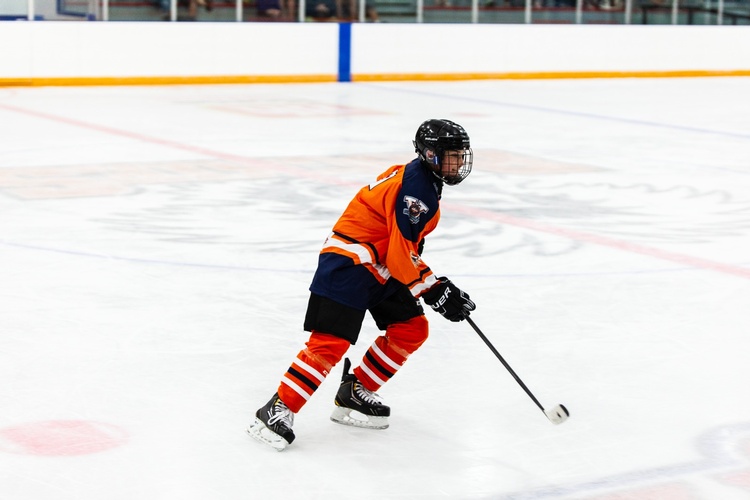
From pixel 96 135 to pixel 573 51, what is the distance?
894cm

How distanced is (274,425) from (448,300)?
57 centimetres

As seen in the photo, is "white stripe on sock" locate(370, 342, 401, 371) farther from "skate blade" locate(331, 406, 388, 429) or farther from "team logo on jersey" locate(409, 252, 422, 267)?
"team logo on jersey" locate(409, 252, 422, 267)

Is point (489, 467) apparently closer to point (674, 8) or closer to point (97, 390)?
point (97, 390)

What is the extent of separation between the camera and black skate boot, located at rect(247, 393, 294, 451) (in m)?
3.21

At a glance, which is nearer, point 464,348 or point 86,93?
point 464,348

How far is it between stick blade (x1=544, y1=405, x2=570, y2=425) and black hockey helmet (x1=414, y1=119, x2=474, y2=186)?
0.69 m

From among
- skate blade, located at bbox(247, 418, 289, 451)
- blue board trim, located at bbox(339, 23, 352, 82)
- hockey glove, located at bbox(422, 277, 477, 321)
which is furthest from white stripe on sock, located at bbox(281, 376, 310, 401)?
blue board trim, located at bbox(339, 23, 352, 82)

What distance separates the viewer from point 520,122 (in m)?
11.8

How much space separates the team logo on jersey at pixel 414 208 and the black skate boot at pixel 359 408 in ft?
2.03

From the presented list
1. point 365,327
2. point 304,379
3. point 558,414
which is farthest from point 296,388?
point 365,327

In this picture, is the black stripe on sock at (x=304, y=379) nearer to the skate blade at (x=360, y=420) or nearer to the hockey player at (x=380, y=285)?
the hockey player at (x=380, y=285)

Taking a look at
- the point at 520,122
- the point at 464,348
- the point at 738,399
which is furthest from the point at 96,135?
the point at 738,399

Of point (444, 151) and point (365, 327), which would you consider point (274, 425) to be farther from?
point (365, 327)

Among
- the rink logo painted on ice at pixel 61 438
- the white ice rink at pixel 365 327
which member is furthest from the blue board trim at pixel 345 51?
the rink logo painted on ice at pixel 61 438
